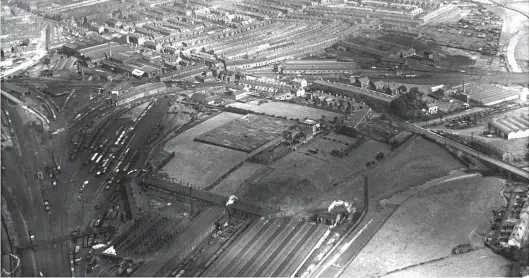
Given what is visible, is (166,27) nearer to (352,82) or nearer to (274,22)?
(274,22)

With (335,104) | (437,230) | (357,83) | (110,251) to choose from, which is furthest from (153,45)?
(437,230)

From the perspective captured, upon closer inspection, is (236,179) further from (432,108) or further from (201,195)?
(432,108)

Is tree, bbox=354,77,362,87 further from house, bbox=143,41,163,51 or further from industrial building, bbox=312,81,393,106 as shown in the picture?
house, bbox=143,41,163,51

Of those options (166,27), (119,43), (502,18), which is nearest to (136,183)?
(119,43)

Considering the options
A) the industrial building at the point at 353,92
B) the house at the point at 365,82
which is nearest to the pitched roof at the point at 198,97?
the industrial building at the point at 353,92

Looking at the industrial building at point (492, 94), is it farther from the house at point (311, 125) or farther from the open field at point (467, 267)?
the open field at point (467, 267)

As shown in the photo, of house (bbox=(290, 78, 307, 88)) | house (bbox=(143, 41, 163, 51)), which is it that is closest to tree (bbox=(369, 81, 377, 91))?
house (bbox=(290, 78, 307, 88))
